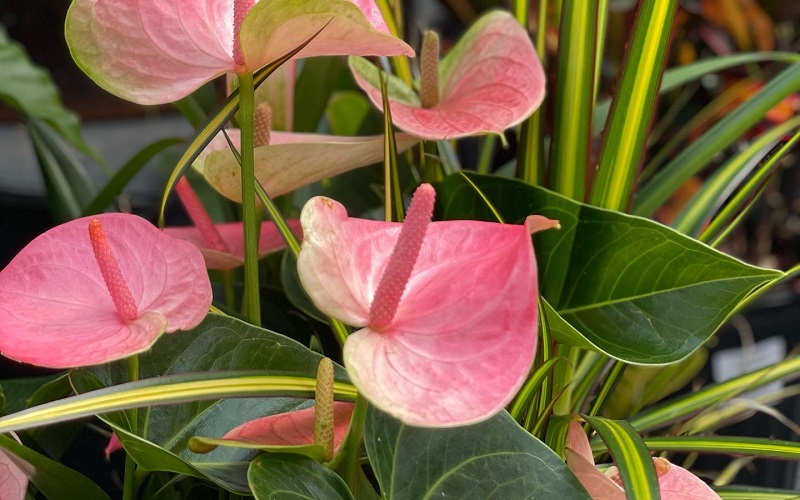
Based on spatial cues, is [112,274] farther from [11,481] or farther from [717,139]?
[717,139]

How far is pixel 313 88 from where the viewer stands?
2.08 feet

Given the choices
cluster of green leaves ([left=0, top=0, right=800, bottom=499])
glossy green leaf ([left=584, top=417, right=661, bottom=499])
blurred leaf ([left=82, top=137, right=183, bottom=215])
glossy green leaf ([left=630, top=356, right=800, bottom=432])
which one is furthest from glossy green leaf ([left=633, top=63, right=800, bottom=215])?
blurred leaf ([left=82, top=137, right=183, bottom=215])

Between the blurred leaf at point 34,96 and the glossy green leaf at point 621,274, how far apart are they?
0.37 m

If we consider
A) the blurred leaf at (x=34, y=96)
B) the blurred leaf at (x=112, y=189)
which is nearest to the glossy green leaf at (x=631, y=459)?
the blurred leaf at (x=112, y=189)

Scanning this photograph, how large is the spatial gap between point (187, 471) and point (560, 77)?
296 millimetres

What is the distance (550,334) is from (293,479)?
0.15m

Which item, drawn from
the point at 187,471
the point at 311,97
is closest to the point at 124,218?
the point at 187,471

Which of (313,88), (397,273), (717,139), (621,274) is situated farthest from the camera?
(313,88)

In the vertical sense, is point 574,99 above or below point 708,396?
above

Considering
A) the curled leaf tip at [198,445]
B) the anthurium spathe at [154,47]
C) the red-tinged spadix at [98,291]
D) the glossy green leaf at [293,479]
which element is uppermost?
the anthurium spathe at [154,47]

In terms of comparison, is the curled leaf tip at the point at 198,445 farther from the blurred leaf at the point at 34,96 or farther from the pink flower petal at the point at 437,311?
the blurred leaf at the point at 34,96

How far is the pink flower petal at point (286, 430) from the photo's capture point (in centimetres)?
32

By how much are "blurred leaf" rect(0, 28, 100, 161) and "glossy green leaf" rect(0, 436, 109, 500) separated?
1.25 ft

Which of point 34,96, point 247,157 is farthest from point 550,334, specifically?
point 34,96
